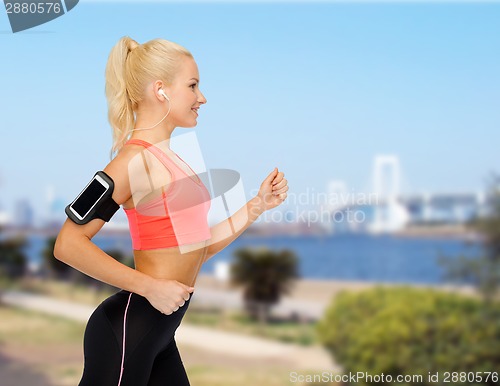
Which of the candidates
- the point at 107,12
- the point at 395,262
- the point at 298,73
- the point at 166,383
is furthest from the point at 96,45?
the point at 395,262

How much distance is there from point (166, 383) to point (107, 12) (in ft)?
14.5

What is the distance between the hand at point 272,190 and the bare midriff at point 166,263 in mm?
187

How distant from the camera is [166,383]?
127cm

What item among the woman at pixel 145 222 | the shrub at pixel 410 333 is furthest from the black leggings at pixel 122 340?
the shrub at pixel 410 333

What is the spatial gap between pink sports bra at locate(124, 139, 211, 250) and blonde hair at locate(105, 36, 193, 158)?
0.16 ft

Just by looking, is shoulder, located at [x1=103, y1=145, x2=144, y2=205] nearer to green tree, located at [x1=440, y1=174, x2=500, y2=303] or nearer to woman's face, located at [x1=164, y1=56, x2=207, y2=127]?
woman's face, located at [x1=164, y1=56, x2=207, y2=127]

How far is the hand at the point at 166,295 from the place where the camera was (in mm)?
1106

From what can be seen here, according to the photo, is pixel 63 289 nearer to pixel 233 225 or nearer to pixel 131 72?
pixel 233 225

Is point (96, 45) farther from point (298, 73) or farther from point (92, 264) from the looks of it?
point (92, 264)

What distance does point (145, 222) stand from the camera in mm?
1158

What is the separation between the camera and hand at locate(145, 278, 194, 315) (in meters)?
1.11

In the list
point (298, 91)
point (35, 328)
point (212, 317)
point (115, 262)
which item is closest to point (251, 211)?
point (115, 262)

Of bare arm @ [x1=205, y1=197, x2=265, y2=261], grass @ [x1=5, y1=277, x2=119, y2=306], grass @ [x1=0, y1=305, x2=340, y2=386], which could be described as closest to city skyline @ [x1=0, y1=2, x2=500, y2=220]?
grass @ [x1=5, y1=277, x2=119, y2=306]

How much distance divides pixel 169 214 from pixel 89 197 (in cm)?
14
